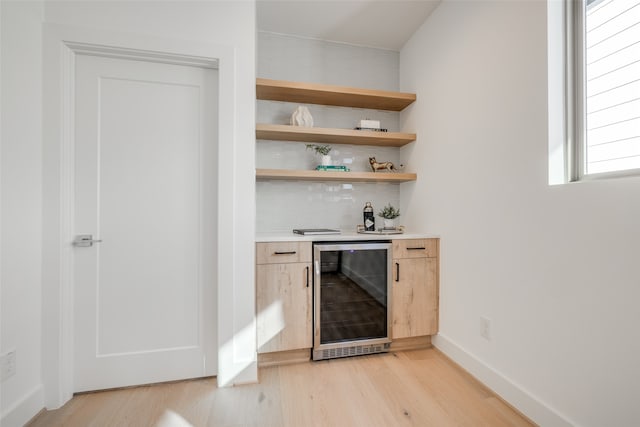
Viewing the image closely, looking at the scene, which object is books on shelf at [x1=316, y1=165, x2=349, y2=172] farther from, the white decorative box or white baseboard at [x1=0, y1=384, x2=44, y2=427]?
white baseboard at [x1=0, y1=384, x2=44, y2=427]

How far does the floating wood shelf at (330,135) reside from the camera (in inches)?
89.4

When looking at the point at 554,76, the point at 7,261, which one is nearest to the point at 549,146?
the point at 554,76

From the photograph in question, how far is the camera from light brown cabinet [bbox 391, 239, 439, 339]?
86.7 inches

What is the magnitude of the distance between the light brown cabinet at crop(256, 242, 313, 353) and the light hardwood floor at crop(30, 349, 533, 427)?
0.71 feet

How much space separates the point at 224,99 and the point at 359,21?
4.98ft

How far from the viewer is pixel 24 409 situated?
1.46m

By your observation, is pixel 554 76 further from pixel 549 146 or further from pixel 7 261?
pixel 7 261

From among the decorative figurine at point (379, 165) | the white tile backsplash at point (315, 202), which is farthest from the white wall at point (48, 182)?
the decorative figurine at point (379, 165)

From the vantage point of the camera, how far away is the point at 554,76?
1445mm

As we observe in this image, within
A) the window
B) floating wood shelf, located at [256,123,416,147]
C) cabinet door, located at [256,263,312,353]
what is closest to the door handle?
cabinet door, located at [256,263,312,353]

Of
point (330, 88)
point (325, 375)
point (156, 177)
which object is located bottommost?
point (325, 375)

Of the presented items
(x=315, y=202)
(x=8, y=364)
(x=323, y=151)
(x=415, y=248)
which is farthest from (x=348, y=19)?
(x=8, y=364)

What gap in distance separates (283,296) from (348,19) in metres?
2.40

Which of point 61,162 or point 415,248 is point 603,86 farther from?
point 61,162
